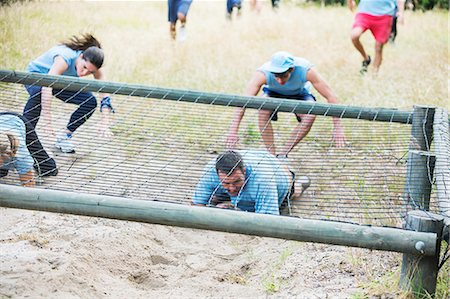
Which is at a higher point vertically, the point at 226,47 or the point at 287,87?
the point at 287,87

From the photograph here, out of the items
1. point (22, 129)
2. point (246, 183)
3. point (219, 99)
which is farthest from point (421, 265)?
point (22, 129)

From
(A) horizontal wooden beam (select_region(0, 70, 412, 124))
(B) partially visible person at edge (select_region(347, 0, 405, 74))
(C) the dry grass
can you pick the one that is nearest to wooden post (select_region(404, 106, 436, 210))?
(A) horizontal wooden beam (select_region(0, 70, 412, 124))

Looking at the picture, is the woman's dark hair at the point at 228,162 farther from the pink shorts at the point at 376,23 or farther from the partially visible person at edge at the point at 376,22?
the pink shorts at the point at 376,23

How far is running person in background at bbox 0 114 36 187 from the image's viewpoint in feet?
13.8

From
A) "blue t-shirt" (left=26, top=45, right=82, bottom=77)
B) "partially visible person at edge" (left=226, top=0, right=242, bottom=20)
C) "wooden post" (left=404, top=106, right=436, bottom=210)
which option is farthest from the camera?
"partially visible person at edge" (left=226, top=0, right=242, bottom=20)

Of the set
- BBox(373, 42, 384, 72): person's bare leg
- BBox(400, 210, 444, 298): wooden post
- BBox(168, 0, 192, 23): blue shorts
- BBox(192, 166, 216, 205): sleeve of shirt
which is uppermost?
BBox(400, 210, 444, 298): wooden post

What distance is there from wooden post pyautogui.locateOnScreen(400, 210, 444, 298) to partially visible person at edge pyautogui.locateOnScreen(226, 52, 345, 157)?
2.38 meters

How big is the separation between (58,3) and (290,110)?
6.80 meters

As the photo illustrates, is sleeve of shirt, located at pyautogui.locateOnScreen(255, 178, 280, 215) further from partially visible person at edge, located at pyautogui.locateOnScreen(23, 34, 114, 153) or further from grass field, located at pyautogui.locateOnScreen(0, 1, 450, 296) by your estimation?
partially visible person at edge, located at pyautogui.locateOnScreen(23, 34, 114, 153)

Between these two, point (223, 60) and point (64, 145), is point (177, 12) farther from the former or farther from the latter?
point (64, 145)

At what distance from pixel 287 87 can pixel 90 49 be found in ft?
4.88

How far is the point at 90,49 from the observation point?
5344 mm

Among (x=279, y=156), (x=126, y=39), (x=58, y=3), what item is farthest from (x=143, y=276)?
(x=58, y=3)

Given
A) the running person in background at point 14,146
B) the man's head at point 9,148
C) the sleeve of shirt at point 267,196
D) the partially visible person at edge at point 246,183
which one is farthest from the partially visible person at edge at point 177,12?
the sleeve of shirt at point 267,196
